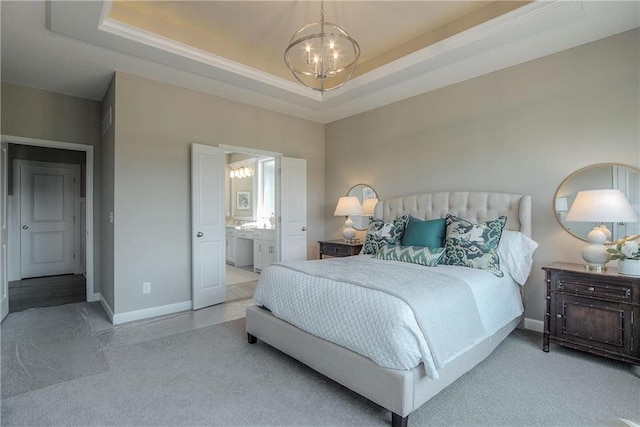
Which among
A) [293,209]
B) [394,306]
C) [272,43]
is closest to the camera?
[394,306]

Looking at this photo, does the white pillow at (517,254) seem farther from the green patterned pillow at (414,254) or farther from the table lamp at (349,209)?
the table lamp at (349,209)

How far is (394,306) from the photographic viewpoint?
6.06ft

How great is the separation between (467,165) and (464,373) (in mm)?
2364

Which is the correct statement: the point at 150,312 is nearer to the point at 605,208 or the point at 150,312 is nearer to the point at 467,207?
the point at 467,207

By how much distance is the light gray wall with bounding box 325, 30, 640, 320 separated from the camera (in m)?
2.82

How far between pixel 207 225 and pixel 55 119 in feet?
7.56

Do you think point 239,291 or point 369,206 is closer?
point 369,206

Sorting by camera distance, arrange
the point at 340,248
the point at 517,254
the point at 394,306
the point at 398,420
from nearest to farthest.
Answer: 1. the point at 398,420
2. the point at 394,306
3. the point at 517,254
4. the point at 340,248

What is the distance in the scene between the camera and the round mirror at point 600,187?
2.73 m

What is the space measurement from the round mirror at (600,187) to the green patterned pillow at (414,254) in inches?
48.5

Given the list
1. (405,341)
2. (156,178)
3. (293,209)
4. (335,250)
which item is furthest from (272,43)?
(405,341)

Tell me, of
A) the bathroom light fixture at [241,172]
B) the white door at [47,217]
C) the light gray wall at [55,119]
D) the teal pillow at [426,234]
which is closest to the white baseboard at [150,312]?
the light gray wall at [55,119]

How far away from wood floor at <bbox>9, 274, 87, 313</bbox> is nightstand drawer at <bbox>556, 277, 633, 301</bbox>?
5580mm

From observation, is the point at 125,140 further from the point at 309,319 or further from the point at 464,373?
the point at 464,373
